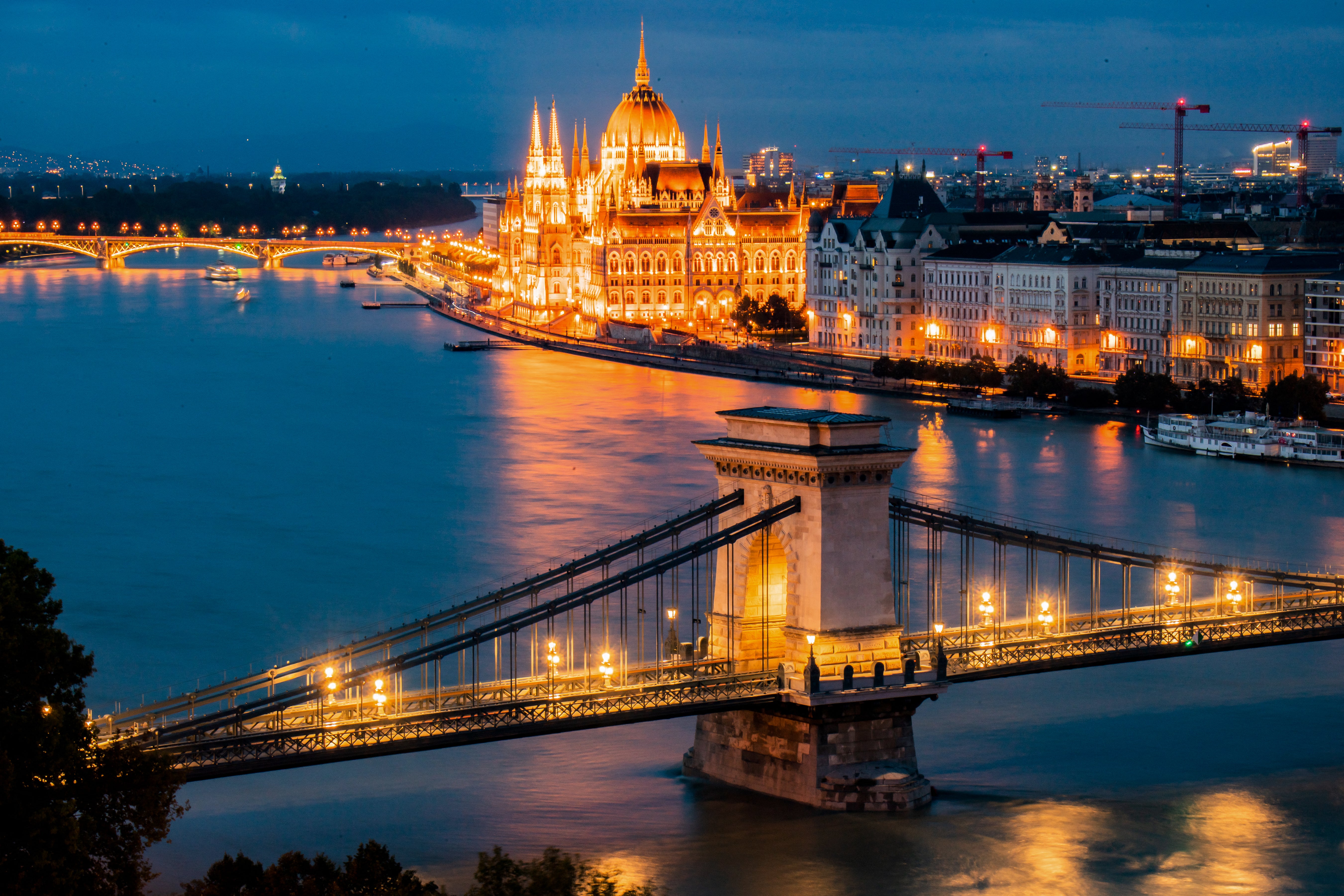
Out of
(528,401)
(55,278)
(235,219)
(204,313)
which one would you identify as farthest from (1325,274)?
(235,219)

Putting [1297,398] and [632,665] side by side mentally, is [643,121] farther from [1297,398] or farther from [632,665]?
[632,665]

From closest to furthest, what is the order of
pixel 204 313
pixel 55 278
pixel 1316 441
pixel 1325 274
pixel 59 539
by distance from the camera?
pixel 59 539
pixel 1316 441
pixel 1325 274
pixel 204 313
pixel 55 278

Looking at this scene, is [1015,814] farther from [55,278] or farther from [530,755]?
[55,278]

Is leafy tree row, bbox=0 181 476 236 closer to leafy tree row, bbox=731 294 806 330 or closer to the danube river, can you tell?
leafy tree row, bbox=731 294 806 330

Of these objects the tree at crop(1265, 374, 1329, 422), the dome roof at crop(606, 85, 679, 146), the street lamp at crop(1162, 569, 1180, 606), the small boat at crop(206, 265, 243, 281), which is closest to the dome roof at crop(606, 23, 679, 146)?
the dome roof at crop(606, 85, 679, 146)

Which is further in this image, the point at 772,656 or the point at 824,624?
the point at 772,656

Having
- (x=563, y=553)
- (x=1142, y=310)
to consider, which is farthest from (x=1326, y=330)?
(x=563, y=553)
